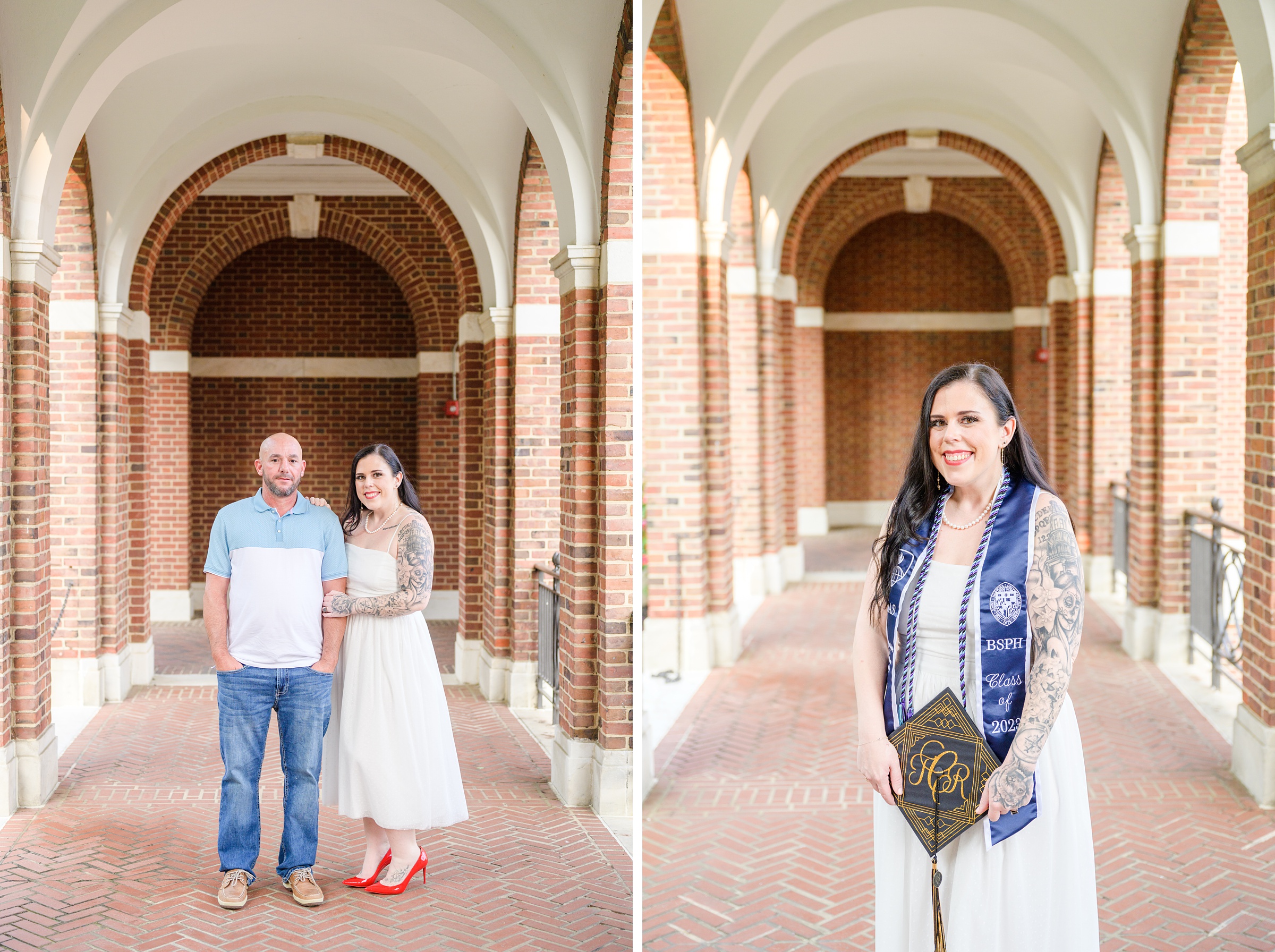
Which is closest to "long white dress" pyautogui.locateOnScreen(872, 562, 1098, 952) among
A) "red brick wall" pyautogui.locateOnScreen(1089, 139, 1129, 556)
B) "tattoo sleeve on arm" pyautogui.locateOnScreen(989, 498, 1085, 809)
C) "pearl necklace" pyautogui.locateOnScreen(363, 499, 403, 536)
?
"tattoo sleeve on arm" pyautogui.locateOnScreen(989, 498, 1085, 809)

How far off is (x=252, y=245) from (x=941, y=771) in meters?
10.5

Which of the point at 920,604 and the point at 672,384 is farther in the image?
the point at 672,384

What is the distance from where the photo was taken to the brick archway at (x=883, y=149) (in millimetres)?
13117

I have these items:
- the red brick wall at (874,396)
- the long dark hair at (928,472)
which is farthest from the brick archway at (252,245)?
the long dark hair at (928,472)

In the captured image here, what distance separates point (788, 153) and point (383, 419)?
17.4 ft

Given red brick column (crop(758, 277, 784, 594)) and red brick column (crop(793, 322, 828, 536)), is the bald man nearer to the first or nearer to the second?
red brick column (crop(758, 277, 784, 594))

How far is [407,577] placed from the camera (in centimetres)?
414

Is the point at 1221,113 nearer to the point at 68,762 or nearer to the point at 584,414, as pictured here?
the point at 584,414

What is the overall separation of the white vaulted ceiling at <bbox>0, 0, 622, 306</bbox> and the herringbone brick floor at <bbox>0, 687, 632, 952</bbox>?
2.69 m

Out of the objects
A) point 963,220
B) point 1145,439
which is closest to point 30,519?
point 1145,439

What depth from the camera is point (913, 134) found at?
13.1m

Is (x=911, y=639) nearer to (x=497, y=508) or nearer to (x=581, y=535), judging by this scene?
(x=581, y=535)

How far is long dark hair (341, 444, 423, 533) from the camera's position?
4.11 m

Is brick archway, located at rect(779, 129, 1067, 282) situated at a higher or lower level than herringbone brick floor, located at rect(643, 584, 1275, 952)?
higher
